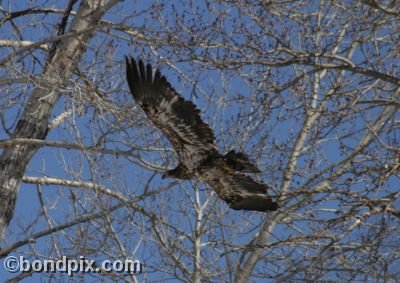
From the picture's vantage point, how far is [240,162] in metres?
8.12

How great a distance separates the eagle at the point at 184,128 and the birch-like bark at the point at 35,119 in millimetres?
2448

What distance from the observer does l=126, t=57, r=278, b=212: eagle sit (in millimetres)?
8180

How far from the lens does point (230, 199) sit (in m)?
9.01

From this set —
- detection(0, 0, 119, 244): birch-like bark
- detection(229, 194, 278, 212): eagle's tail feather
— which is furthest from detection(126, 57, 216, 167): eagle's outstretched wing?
detection(0, 0, 119, 244): birch-like bark

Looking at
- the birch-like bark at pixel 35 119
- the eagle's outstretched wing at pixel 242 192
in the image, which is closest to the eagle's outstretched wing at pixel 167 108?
the eagle's outstretched wing at pixel 242 192

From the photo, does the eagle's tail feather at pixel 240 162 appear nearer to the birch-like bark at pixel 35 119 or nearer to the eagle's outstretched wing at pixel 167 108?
the eagle's outstretched wing at pixel 167 108

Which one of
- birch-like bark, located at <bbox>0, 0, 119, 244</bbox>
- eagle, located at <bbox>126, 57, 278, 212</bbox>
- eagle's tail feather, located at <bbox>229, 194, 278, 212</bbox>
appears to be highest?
birch-like bark, located at <bbox>0, 0, 119, 244</bbox>

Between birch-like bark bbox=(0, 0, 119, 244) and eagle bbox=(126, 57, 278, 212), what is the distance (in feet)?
8.03

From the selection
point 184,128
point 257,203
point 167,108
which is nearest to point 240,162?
point 184,128

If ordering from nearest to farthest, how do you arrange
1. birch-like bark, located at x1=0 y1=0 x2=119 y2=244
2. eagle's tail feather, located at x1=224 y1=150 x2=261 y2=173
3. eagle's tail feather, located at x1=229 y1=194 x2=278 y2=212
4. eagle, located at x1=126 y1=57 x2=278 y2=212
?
eagle's tail feather, located at x1=224 y1=150 x2=261 y2=173 → eagle, located at x1=126 y1=57 x2=278 y2=212 → eagle's tail feather, located at x1=229 y1=194 x2=278 y2=212 → birch-like bark, located at x1=0 y1=0 x2=119 y2=244

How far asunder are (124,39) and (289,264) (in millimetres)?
3293

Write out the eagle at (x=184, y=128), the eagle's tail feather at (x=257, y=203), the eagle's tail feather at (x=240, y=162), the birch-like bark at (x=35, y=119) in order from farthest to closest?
the birch-like bark at (x=35, y=119) < the eagle's tail feather at (x=257, y=203) < the eagle at (x=184, y=128) < the eagle's tail feather at (x=240, y=162)

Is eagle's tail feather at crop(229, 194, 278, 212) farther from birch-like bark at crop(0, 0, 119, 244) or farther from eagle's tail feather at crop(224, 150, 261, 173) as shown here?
birch-like bark at crop(0, 0, 119, 244)

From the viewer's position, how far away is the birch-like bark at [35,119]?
10703 mm
